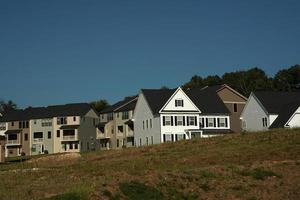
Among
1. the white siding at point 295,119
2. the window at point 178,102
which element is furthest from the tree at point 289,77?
the white siding at point 295,119

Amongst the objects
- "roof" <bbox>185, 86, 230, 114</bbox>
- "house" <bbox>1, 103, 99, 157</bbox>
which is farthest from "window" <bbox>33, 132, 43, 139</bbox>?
"roof" <bbox>185, 86, 230, 114</bbox>

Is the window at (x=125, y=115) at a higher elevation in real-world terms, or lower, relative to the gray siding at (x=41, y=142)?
higher

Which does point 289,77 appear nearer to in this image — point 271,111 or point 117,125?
point 117,125

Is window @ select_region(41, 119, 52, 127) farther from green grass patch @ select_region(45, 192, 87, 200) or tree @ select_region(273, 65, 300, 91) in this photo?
green grass patch @ select_region(45, 192, 87, 200)

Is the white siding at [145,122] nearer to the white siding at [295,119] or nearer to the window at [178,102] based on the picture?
the window at [178,102]

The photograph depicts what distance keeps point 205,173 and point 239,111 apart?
228 feet

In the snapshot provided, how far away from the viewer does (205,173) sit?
2708 cm

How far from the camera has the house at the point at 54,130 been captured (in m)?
112

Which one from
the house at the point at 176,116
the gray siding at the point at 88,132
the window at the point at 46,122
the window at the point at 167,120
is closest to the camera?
the window at the point at 167,120

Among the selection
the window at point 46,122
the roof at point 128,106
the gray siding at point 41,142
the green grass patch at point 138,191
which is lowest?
the green grass patch at point 138,191

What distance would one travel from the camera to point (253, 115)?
267ft

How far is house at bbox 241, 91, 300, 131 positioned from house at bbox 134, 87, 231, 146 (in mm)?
4272

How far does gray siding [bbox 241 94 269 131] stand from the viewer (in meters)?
79.9

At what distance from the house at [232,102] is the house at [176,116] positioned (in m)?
6.71
